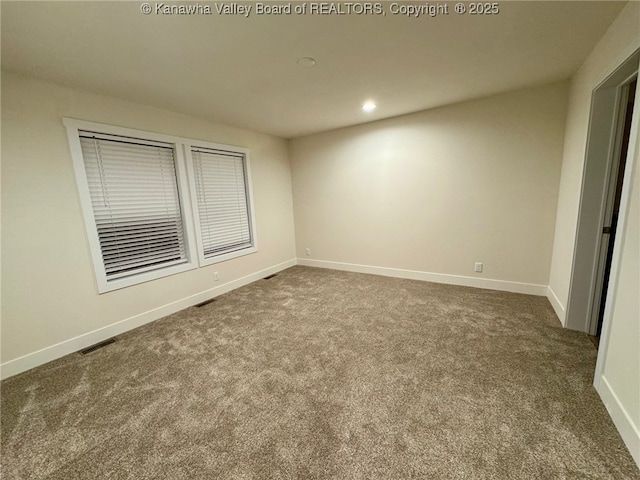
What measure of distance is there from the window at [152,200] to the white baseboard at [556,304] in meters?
3.88

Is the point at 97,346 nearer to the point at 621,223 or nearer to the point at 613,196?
the point at 621,223

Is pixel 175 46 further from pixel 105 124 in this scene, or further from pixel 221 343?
pixel 221 343

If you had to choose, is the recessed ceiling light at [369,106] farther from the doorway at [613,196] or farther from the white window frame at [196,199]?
the doorway at [613,196]

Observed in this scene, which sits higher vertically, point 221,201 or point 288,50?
point 288,50

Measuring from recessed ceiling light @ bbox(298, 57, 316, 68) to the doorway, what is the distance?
92.0 inches

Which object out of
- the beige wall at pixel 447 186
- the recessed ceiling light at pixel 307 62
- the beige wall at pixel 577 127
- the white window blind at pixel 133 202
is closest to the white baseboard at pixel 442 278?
the beige wall at pixel 447 186

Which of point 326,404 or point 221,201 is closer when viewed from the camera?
point 326,404

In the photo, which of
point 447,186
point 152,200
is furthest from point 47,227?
point 447,186

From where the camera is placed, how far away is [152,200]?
3.00 meters

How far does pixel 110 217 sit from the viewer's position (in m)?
2.67

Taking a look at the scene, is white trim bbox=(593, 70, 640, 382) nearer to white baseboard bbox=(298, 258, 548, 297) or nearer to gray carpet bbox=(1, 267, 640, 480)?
gray carpet bbox=(1, 267, 640, 480)

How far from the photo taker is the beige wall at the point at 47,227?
2045 mm

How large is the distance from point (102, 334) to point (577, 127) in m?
4.96

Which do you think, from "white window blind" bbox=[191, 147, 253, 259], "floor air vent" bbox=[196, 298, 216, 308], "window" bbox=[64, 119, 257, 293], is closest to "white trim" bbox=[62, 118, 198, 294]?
"window" bbox=[64, 119, 257, 293]
